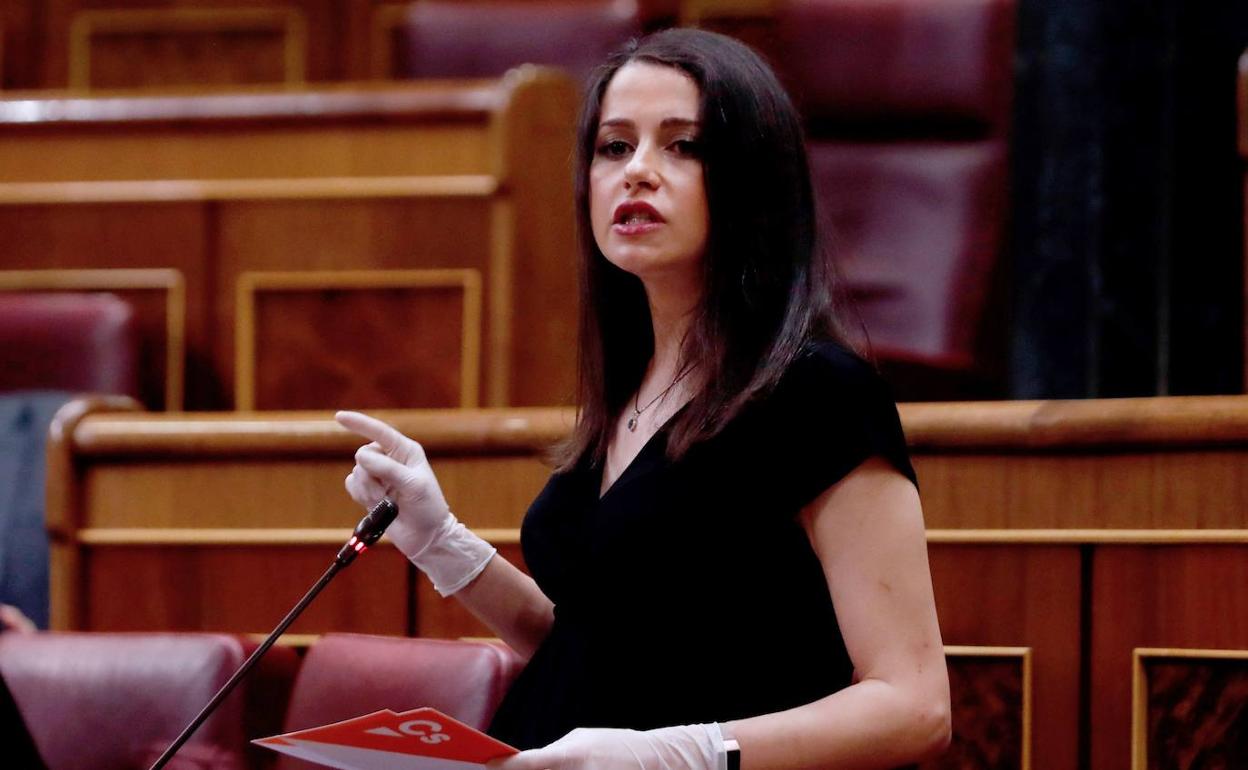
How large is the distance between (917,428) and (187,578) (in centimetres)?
28

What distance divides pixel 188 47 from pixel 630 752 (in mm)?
1027

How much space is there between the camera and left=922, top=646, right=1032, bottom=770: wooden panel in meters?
0.52

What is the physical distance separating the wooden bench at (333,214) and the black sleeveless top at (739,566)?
0.41 metres

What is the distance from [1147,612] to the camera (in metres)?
0.51

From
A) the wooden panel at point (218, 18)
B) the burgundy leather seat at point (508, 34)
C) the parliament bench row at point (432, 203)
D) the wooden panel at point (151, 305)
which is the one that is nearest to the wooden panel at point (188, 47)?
the wooden panel at point (218, 18)

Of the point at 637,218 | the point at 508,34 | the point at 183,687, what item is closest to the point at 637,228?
the point at 637,218

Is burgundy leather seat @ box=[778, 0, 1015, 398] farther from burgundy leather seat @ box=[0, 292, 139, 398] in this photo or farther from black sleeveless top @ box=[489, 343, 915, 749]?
black sleeveless top @ box=[489, 343, 915, 749]

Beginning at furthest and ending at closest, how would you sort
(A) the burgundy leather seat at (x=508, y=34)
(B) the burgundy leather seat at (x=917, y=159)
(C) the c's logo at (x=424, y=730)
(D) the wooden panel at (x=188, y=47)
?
(D) the wooden panel at (x=188, y=47)
(A) the burgundy leather seat at (x=508, y=34)
(B) the burgundy leather seat at (x=917, y=159)
(C) the c's logo at (x=424, y=730)

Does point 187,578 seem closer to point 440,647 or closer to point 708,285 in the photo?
point 440,647

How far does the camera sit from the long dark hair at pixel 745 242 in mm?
381

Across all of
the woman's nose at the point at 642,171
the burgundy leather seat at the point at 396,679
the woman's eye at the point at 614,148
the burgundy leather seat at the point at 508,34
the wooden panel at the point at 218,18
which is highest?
the wooden panel at the point at 218,18

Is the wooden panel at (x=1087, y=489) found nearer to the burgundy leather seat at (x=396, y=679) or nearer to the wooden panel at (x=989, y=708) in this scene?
the wooden panel at (x=989, y=708)

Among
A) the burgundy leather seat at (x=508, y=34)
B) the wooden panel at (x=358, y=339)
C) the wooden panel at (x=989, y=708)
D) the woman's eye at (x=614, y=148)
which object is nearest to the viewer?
the woman's eye at (x=614, y=148)

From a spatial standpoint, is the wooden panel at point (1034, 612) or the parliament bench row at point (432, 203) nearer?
the wooden panel at point (1034, 612)
